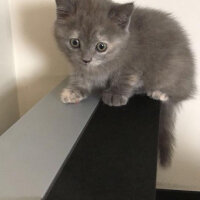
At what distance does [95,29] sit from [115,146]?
41 cm

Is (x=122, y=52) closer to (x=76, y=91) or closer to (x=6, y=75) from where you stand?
(x=76, y=91)

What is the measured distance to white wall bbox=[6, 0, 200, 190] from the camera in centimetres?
132

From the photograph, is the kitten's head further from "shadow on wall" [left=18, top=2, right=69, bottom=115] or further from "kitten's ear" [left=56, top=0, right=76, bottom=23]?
"shadow on wall" [left=18, top=2, right=69, bottom=115]

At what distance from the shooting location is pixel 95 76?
1.15 metres

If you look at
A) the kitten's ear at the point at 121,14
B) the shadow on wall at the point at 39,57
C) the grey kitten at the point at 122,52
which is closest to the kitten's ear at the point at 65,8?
the grey kitten at the point at 122,52

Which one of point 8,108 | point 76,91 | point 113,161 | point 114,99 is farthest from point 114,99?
point 8,108

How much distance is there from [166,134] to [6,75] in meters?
0.80

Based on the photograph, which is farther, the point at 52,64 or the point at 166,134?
the point at 52,64

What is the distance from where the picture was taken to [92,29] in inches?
39.0

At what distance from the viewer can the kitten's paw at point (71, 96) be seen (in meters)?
1.12

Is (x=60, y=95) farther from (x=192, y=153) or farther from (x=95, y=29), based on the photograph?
(x=192, y=153)

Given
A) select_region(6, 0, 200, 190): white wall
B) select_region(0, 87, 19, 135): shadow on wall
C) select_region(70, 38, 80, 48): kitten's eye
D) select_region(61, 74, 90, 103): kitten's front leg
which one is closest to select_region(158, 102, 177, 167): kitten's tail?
select_region(6, 0, 200, 190): white wall

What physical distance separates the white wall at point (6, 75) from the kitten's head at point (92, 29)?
1.30ft

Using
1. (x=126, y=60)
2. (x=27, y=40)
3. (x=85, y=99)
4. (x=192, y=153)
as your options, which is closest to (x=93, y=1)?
(x=126, y=60)
